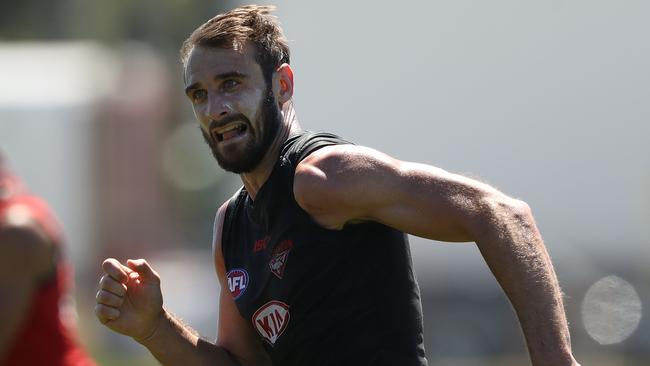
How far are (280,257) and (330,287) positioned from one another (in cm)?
21

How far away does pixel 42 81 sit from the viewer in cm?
2241

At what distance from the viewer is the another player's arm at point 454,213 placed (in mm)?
3973

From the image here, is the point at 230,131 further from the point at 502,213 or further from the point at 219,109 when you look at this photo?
the point at 502,213

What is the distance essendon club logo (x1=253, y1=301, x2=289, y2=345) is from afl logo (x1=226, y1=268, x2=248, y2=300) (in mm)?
116

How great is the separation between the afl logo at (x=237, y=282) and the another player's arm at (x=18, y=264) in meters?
2.13

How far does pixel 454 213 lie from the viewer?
408 cm

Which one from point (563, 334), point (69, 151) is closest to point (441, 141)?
point (69, 151)

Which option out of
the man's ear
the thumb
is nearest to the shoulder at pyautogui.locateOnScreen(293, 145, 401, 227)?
the man's ear

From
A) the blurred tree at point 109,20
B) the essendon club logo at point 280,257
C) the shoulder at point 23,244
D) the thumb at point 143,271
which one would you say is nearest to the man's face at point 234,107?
the essendon club logo at point 280,257

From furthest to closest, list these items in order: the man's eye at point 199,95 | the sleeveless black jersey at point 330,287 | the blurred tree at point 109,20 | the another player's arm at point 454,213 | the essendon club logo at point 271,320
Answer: the blurred tree at point 109,20 < the man's eye at point 199,95 < the essendon club logo at point 271,320 < the sleeveless black jersey at point 330,287 < the another player's arm at point 454,213

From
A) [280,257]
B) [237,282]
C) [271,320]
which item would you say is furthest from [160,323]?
[280,257]

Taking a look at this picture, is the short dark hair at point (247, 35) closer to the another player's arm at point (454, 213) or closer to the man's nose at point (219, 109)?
the man's nose at point (219, 109)

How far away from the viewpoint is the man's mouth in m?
4.65

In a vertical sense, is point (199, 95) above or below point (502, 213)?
above
